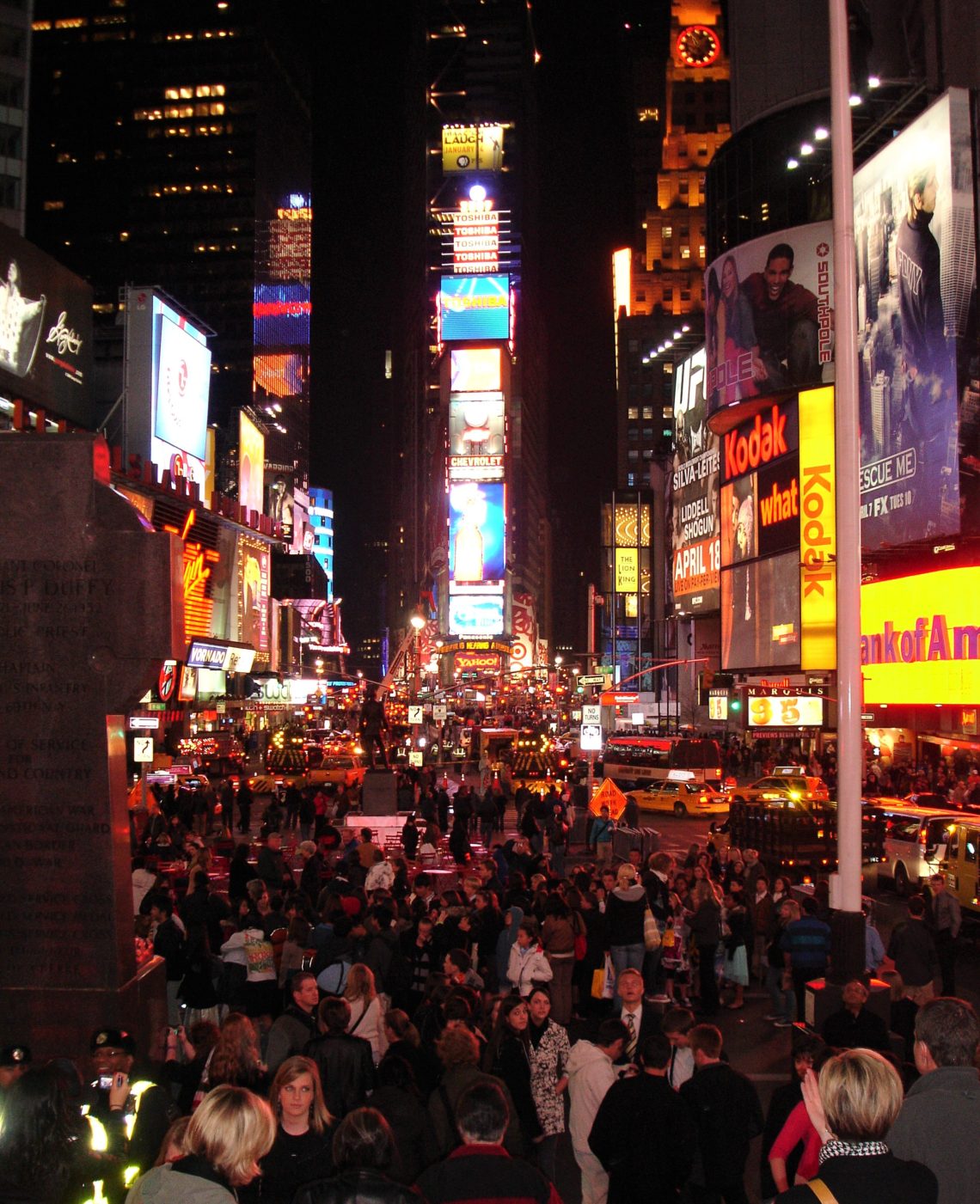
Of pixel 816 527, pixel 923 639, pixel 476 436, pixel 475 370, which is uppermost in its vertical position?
pixel 475 370

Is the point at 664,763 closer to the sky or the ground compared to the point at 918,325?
closer to the ground

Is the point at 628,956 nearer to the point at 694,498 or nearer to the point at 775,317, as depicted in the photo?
the point at 775,317

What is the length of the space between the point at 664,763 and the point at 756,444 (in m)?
11.7

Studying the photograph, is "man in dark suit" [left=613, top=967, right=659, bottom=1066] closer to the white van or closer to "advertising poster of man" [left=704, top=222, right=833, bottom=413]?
the white van

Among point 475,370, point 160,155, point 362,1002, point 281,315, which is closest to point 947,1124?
point 362,1002

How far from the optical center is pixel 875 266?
1319 inches

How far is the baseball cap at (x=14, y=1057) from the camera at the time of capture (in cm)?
611

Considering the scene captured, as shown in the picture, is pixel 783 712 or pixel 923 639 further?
pixel 923 639

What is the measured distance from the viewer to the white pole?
9984 millimetres

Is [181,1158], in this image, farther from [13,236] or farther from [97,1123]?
[13,236]

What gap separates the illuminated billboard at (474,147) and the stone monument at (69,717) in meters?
188

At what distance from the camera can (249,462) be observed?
60.0m

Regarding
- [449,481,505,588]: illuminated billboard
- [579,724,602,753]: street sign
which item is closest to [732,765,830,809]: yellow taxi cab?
[579,724,602,753]: street sign

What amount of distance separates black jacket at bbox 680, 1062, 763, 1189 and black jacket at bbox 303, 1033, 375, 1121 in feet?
6.11
